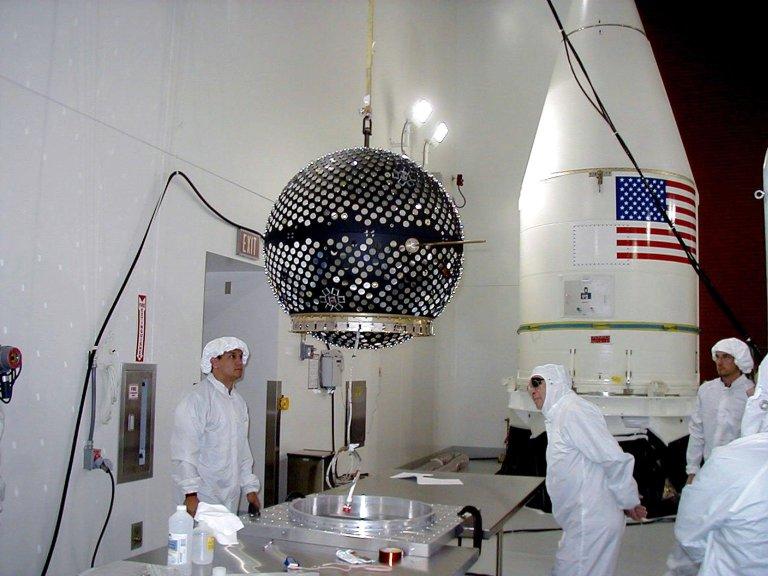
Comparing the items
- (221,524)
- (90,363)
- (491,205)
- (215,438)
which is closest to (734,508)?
(221,524)

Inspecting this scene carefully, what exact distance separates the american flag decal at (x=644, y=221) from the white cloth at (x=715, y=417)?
3.66 ft

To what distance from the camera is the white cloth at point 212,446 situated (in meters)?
3.19

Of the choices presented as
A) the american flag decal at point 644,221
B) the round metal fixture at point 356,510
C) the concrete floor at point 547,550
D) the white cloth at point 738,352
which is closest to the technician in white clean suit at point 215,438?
the round metal fixture at point 356,510

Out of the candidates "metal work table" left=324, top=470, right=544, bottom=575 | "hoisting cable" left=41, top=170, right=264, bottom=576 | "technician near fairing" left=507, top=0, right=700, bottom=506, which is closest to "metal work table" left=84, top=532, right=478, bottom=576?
"metal work table" left=324, top=470, right=544, bottom=575

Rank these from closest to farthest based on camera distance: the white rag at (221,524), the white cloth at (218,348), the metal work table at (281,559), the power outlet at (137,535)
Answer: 1. the metal work table at (281,559)
2. the white rag at (221,524)
3. the white cloth at (218,348)
4. the power outlet at (137,535)

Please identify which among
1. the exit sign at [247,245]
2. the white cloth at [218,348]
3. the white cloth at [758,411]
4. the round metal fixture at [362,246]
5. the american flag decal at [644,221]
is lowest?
the white cloth at [758,411]

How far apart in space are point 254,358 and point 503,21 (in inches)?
229

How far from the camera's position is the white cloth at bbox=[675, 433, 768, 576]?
192cm

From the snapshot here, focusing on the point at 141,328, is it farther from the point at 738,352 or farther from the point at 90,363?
the point at 738,352

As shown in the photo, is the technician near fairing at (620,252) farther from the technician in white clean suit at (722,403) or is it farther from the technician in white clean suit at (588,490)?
the technician in white clean suit at (588,490)

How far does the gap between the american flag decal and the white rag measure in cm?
434

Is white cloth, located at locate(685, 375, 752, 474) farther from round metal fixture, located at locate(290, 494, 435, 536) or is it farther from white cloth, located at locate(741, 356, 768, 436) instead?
round metal fixture, located at locate(290, 494, 435, 536)

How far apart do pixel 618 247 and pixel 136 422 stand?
375 cm

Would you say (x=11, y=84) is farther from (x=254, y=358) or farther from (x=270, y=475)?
(x=270, y=475)
